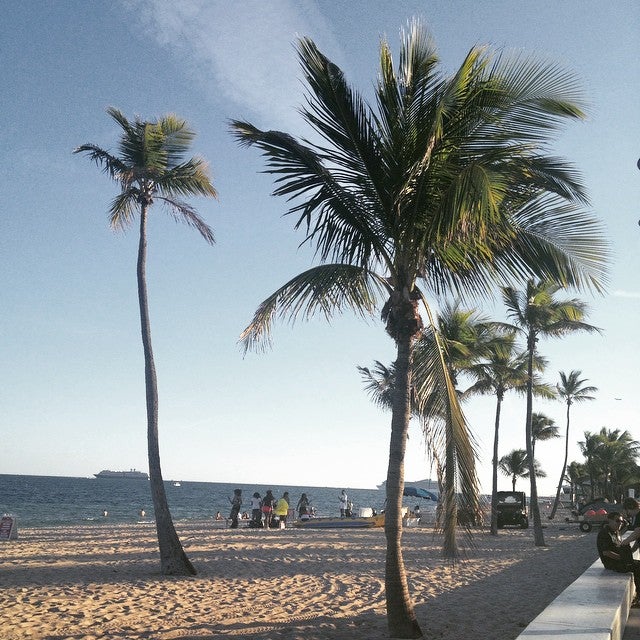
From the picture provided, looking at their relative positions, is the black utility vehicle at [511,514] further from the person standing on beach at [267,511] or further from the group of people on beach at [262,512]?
the person standing on beach at [267,511]

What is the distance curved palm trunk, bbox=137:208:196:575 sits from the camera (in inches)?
470

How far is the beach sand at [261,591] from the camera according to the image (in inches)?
317

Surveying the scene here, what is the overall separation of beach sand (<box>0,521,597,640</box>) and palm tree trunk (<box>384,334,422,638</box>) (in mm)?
500

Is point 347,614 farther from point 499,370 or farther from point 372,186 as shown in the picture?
point 499,370

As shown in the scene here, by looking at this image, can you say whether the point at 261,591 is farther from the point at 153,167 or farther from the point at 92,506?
the point at 92,506

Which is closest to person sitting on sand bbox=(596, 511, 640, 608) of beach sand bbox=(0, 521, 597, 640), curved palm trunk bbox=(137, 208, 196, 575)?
beach sand bbox=(0, 521, 597, 640)

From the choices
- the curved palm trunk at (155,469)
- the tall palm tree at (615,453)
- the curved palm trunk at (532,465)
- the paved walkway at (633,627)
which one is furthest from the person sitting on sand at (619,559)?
the tall palm tree at (615,453)

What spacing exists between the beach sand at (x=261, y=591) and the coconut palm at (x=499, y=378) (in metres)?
6.97

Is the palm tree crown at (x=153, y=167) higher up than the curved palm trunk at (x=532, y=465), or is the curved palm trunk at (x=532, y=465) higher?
the palm tree crown at (x=153, y=167)

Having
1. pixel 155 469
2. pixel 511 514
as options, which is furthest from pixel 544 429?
pixel 155 469

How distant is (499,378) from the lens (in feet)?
86.4

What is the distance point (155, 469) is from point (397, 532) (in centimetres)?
635

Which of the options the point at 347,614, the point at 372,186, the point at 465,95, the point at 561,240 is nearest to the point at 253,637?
the point at 347,614

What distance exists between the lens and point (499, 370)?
24328 millimetres
